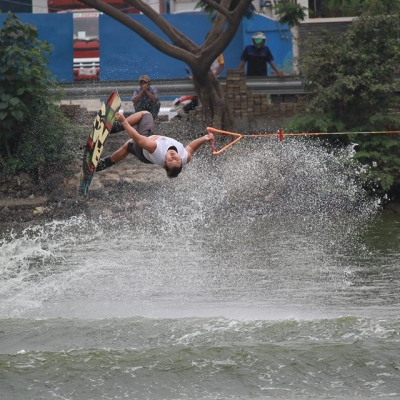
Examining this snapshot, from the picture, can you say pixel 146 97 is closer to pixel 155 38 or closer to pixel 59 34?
pixel 155 38

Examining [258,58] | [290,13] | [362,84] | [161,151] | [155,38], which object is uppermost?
[290,13]

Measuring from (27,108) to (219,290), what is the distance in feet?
20.9

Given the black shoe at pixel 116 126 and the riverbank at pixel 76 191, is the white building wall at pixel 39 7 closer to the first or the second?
the riverbank at pixel 76 191

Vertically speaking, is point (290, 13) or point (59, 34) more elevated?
point (290, 13)

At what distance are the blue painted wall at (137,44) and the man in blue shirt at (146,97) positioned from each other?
12.5 ft

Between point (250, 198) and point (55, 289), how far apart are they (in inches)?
207

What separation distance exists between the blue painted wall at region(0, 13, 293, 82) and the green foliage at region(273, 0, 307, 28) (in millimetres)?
1801

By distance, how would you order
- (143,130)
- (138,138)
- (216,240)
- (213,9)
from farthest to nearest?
(213,9) → (216,240) → (143,130) → (138,138)

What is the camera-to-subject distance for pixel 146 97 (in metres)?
17.1

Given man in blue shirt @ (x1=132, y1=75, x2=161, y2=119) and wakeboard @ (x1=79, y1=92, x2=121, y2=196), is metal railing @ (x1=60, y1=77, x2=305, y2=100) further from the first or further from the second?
wakeboard @ (x1=79, y1=92, x2=121, y2=196)

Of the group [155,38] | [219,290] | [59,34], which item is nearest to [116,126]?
[219,290]

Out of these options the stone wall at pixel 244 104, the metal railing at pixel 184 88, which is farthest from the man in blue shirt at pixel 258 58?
the stone wall at pixel 244 104

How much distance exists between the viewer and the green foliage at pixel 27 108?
16672 mm

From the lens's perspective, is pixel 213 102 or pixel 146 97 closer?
pixel 146 97
